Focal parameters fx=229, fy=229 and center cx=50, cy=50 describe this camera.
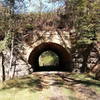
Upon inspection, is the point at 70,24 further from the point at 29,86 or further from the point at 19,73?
the point at 29,86

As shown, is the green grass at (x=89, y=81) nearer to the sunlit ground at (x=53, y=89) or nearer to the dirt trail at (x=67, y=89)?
the sunlit ground at (x=53, y=89)

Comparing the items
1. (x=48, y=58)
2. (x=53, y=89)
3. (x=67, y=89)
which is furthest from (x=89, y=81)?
(x=48, y=58)

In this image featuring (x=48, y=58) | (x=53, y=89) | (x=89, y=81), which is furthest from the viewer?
(x=48, y=58)

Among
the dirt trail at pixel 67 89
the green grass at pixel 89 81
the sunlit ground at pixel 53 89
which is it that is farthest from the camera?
the green grass at pixel 89 81

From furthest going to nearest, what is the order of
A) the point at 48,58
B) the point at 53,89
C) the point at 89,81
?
the point at 48,58 < the point at 89,81 < the point at 53,89

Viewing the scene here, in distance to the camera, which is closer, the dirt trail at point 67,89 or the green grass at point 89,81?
the dirt trail at point 67,89

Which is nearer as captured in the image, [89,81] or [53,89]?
[53,89]

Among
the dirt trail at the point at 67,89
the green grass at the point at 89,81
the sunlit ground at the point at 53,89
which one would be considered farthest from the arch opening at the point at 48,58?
the dirt trail at the point at 67,89

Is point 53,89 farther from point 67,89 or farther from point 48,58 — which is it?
point 48,58

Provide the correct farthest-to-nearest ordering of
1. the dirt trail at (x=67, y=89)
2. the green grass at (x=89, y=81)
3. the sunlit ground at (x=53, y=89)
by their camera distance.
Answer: the green grass at (x=89, y=81)
the sunlit ground at (x=53, y=89)
the dirt trail at (x=67, y=89)

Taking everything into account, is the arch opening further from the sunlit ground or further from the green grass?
the sunlit ground

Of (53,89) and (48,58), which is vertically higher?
(53,89)

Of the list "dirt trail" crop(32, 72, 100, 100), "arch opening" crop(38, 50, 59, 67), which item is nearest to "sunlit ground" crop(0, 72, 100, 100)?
"dirt trail" crop(32, 72, 100, 100)

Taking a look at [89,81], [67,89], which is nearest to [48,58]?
[89,81]
